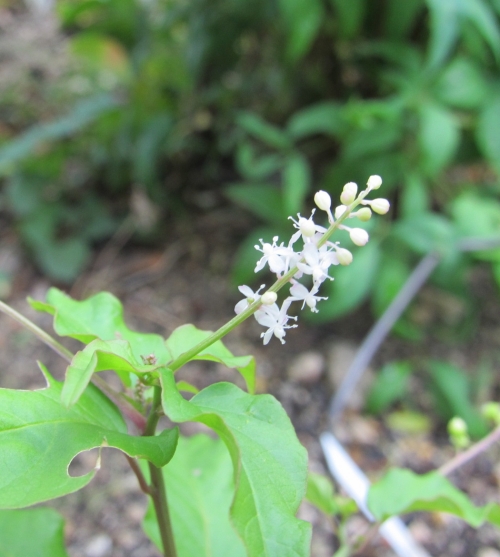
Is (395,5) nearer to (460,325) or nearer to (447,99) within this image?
(447,99)

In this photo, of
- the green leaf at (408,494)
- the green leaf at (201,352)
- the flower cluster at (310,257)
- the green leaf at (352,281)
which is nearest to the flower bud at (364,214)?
the flower cluster at (310,257)

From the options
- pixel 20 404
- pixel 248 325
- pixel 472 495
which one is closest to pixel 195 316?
pixel 248 325

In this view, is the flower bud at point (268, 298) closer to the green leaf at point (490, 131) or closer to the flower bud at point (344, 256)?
the flower bud at point (344, 256)

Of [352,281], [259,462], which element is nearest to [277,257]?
[259,462]

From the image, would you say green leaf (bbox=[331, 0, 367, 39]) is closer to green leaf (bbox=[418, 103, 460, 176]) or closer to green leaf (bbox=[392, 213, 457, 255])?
green leaf (bbox=[418, 103, 460, 176])

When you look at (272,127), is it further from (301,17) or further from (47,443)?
(47,443)
